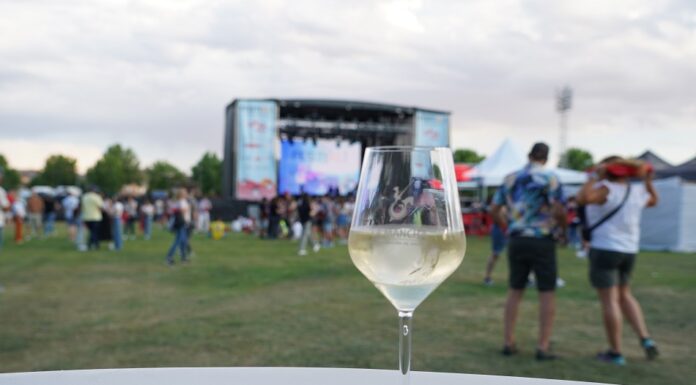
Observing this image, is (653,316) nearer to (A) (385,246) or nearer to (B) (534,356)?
(B) (534,356)

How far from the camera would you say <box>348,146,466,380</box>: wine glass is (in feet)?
2.83

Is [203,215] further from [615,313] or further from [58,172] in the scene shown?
[58,172]

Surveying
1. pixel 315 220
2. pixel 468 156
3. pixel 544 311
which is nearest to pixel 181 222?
pixel 315 220

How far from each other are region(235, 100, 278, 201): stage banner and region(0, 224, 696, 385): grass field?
14.8 meters

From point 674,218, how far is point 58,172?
8914cm

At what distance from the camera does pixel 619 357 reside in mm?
5016

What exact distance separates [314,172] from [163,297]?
1969 centimetres

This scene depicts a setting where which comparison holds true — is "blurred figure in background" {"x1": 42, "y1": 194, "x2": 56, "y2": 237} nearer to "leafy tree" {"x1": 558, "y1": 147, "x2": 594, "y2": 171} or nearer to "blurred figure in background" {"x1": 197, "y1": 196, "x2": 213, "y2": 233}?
"blurred figure in background" {"x1": 197, "y1": 196, "x2": 213, "y2": 233}

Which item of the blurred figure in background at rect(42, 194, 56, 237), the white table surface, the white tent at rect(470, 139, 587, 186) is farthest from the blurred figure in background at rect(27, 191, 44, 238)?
the white table surface

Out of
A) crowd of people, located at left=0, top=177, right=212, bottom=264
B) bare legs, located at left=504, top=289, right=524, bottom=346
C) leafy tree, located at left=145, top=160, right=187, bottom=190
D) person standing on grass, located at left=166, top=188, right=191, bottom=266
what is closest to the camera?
bare legs, located at left=504, top=289, right=524, bottom=346

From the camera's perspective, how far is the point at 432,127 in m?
28.6

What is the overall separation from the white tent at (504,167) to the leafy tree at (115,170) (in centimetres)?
7100

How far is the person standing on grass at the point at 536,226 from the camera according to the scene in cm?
483

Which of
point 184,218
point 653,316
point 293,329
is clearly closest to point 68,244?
point 184,218
